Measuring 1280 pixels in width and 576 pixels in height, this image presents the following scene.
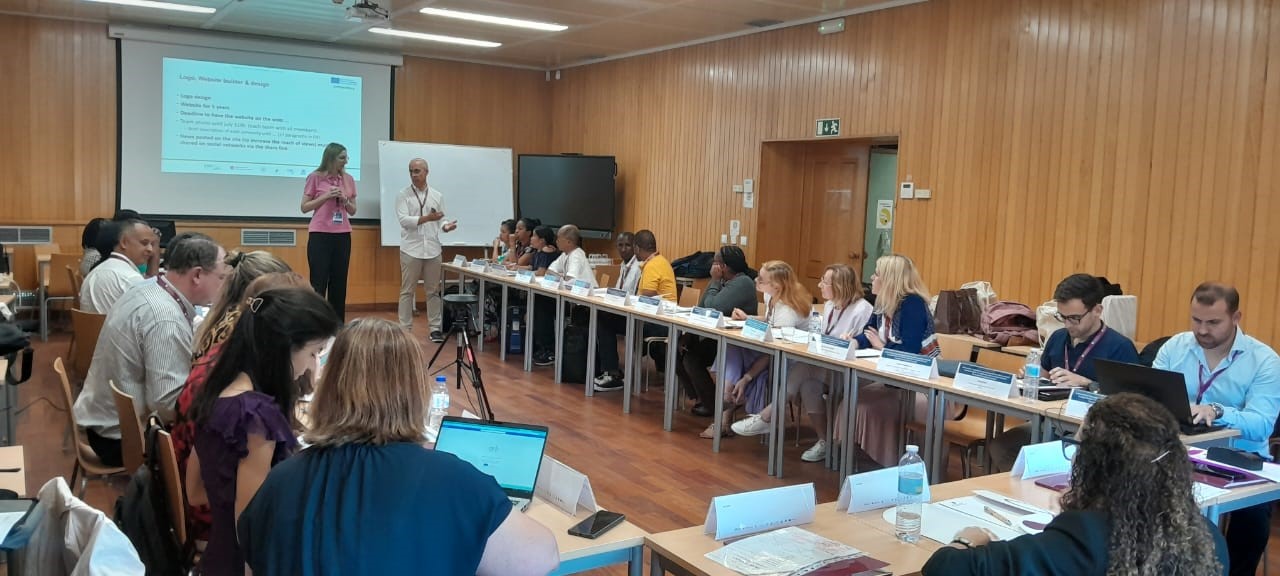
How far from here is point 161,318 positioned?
11.3 feet

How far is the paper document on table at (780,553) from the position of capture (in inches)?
85.7

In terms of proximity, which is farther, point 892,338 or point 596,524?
point 892,338

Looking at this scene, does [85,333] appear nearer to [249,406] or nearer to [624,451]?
[624,451]

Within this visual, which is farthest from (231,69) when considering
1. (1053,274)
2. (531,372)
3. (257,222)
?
(1053,274)

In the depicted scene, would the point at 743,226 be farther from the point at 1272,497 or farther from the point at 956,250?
the point at 1272,497

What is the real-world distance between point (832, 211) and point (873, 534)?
6.58 m

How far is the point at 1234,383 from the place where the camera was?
3773 mm

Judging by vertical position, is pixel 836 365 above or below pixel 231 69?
below

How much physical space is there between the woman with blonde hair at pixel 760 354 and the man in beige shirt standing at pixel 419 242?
13.0ft

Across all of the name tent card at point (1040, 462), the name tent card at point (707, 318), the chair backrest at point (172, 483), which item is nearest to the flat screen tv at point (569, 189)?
the name tent card at point (707, 318)

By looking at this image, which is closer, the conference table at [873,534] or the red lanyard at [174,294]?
the conference table at [873,534]

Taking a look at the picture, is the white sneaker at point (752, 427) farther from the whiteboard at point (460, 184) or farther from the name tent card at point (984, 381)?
the whiteboard at point (460, 184)

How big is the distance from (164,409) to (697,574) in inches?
85.8

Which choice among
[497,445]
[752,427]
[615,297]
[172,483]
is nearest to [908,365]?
[752,427]
